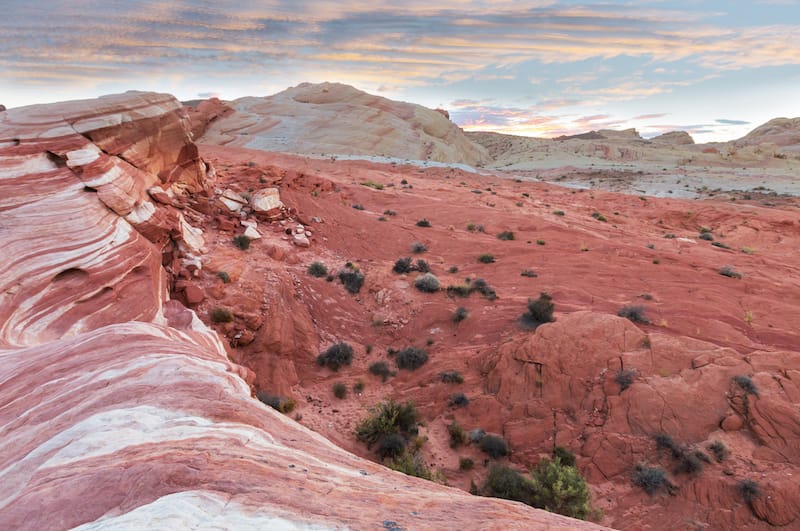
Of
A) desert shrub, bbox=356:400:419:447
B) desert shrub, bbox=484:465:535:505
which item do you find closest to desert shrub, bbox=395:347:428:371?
desert shrub, bbox=356:400:419:447

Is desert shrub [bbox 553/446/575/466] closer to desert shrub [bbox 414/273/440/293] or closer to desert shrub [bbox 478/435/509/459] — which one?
desert shrub [bbox 478/435/509/459]

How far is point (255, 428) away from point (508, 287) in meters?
9.93

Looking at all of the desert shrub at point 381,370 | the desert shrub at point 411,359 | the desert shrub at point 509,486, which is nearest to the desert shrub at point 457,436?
the desert shrub at point 509,486

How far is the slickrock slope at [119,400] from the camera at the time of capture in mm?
2924

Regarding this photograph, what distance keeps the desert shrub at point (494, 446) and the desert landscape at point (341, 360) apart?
0.04 metres

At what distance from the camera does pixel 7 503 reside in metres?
2.92

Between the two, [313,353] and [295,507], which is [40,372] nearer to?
[295,507]

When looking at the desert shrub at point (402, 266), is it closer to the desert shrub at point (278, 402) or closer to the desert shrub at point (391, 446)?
the desert shrub at point (278, 402)

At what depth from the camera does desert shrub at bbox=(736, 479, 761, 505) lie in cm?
622

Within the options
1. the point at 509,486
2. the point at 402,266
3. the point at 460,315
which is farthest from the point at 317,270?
the point at 509,486

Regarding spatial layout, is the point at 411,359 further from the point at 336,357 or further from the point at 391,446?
the point at 391,446

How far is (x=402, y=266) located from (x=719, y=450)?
30.1ft

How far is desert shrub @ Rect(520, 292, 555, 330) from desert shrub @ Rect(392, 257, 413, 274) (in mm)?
4361

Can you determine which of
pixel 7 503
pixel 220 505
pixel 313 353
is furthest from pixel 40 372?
pixel 313 353
